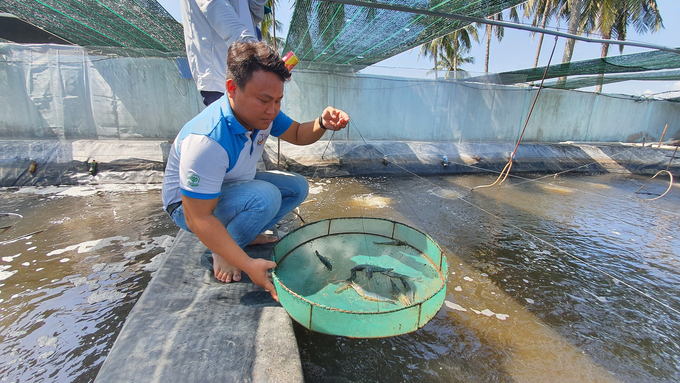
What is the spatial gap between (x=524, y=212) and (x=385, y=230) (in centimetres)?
307

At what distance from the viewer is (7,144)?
14.8ft

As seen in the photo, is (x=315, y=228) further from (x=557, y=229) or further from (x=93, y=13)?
(x=93, y=13)

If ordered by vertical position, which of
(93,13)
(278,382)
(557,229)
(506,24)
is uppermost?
(93,13)

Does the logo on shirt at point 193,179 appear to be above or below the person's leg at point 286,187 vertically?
above

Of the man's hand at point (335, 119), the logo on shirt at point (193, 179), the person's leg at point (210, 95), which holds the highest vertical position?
Answer: the person's leg at point (210, 95)

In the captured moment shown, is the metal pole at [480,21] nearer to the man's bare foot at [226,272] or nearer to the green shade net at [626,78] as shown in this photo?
the man's bare foot at [226,272]

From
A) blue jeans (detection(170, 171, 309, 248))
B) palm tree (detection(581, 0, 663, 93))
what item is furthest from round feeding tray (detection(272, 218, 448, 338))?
palm tree (detection(581, 0, 663, 93))

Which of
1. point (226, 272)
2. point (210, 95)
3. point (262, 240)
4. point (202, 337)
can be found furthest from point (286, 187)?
point (210, 95)

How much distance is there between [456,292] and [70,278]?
8.99ft

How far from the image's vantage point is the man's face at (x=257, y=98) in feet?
4.01

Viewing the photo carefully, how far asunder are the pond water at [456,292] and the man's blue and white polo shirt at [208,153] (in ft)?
2.90

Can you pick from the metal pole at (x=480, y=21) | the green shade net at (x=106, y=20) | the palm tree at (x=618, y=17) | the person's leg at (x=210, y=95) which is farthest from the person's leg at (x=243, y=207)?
the palm tree at (x=618, y=17)

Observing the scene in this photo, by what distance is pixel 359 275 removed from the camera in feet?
5.62

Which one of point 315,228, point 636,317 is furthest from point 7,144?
point 636,317
